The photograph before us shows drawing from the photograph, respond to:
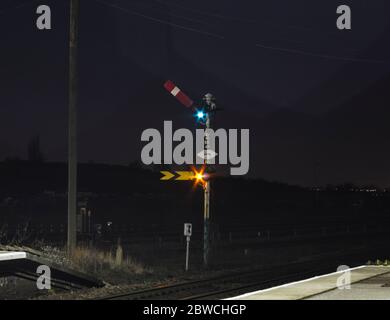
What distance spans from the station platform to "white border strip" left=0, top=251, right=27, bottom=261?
587 centimetres

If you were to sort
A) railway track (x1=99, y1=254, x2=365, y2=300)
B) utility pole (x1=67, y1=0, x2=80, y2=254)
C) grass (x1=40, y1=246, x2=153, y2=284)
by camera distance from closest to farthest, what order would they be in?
railway track (x1=99, y1=254, x2=365, y2=300), grass (x1=40, y1=246, x2=153, y2=284), utility pole (x1=67, y1=0, x2=80, y2=254)

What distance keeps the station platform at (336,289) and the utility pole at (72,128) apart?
8877 mm

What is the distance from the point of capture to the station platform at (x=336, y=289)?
39.4ft

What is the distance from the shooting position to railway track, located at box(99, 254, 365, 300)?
16703mm

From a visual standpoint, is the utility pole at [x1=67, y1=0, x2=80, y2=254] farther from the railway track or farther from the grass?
the railway track

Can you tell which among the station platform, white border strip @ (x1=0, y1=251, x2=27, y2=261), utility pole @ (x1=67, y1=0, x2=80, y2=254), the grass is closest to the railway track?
white border strip @ (x1=0, y1=251, x2=27, y2=261)

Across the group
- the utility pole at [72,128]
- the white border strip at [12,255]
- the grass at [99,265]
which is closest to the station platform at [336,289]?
the white border strip at [12,255]

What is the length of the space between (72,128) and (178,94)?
15.1 ft

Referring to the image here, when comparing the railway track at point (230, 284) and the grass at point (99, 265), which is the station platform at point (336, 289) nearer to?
the railway track at point (230, 284)

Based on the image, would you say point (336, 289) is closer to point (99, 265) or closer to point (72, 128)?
point (99, 265)

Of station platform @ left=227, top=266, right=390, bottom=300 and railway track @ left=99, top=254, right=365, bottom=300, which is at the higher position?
station platform @ left=227, top=266, right=390, bottom=300
